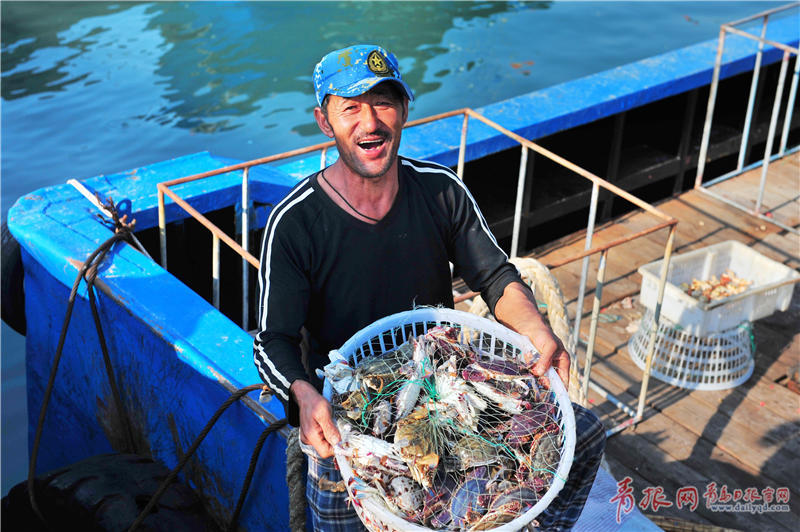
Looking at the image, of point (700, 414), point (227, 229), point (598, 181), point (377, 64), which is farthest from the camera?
point (227, 229)

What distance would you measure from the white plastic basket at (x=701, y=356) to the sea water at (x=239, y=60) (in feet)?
31.9

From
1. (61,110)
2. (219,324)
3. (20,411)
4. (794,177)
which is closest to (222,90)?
(61,110)

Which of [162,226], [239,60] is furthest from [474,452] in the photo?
[239,60]

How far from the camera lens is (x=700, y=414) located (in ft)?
15.6

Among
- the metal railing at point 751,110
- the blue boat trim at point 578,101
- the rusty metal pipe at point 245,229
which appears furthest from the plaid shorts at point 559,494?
the metal railing at point 751,110

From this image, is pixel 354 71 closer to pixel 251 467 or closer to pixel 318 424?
pixel 318 424

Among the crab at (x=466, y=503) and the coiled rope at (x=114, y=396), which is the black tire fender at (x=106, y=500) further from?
the crab at (x=466, y=503)

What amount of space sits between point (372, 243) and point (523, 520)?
1152mm

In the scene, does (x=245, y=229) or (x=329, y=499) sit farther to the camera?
(x=245, y=229)

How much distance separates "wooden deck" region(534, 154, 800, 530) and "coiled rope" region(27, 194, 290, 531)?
2083 millimetres

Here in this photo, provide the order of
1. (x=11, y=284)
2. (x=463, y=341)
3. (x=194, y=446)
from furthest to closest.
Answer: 1. (x=11, y=284)
2. (x=194, y=446)
3. (x=463, y=341)

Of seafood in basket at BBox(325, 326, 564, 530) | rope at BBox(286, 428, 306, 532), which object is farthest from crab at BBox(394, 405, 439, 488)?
rope at BBox(286, 428, 306, 532)

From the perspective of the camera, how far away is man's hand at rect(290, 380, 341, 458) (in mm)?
2326

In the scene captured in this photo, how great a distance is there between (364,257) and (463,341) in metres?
0.46
